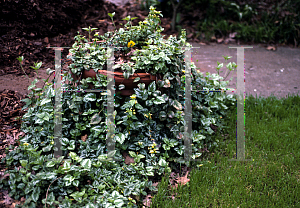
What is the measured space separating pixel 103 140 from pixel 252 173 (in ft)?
4.67

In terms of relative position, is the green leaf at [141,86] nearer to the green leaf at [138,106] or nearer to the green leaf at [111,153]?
the green leaf at [138,106]

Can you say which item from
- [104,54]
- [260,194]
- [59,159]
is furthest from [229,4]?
[59,159]

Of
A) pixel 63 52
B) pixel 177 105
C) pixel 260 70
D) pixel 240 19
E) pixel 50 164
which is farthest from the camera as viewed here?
pixel 240 19

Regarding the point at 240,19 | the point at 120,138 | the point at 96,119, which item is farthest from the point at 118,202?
the point at 240,19

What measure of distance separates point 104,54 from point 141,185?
1305 millimetres

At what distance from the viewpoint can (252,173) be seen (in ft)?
8.43

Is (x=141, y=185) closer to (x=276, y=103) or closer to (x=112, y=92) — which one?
(x=112, y=92)

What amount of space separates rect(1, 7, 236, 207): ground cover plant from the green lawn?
0.19 metres

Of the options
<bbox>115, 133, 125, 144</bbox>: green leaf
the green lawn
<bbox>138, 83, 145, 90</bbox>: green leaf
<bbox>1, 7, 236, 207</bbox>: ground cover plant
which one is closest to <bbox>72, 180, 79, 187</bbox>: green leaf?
<bbox>1, 7, 236, 207</bbox>: ground cover plant

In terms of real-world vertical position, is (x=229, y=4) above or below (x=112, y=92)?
above

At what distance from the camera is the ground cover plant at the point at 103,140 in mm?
2135

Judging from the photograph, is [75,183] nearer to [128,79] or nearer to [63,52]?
[128,79]

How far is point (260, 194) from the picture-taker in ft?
7.86

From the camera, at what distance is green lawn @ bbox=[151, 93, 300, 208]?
2293mm
